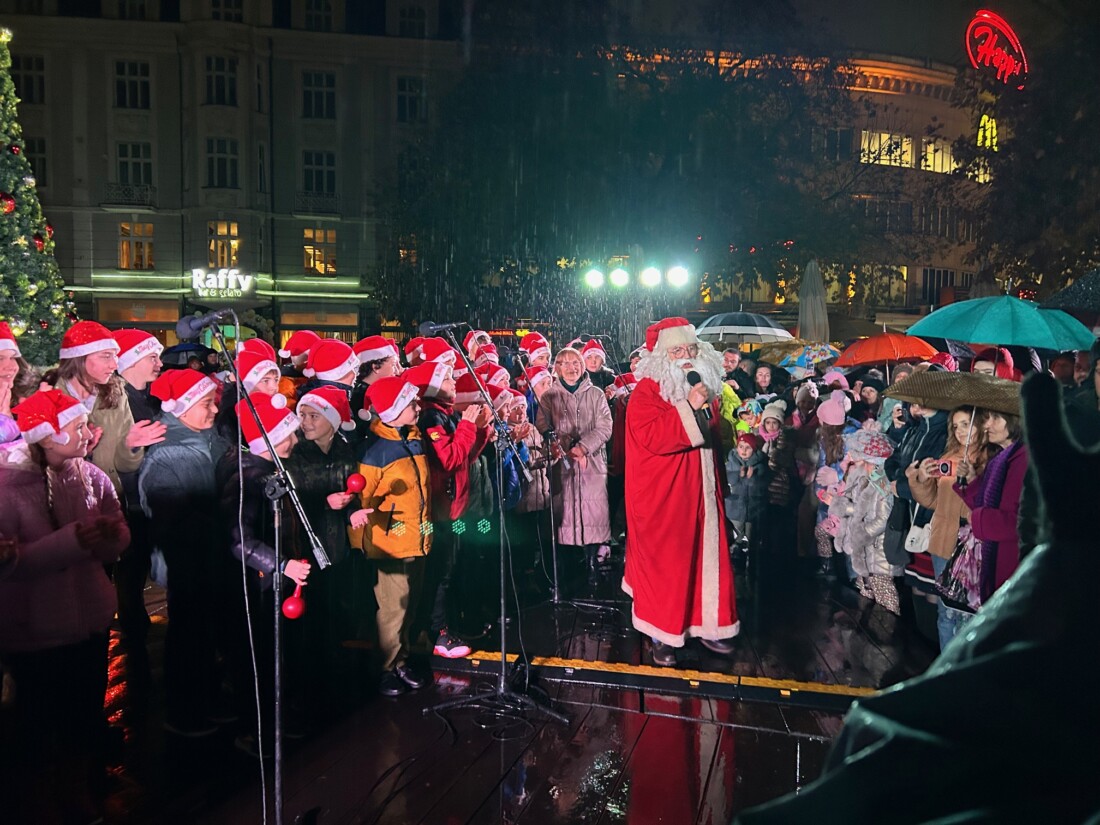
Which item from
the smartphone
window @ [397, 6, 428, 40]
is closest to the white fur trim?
the smartphone

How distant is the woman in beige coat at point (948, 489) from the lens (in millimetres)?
5516

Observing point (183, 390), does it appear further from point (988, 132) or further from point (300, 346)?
point (988, 132)

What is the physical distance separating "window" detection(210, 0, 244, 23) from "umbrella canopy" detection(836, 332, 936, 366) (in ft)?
123

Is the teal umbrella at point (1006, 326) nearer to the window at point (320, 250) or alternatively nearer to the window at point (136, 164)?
the window at point (320, 250)

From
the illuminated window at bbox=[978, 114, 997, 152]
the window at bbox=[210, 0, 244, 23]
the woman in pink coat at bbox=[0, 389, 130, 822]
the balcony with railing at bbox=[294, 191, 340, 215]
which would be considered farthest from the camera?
the balcony with railing at bbox=[294, 191, 340, 215]

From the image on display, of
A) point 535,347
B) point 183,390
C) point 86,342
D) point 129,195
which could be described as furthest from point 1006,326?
point 129,195

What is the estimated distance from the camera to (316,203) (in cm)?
4147

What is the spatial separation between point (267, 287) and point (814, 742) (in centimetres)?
3902

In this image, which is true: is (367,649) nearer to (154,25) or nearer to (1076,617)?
(1076,617)

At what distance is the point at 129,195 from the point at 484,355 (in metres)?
36.8

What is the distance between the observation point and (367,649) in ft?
21.4

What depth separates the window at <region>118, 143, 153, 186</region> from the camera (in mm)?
40250

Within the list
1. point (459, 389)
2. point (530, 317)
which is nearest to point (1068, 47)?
point (459, 389)

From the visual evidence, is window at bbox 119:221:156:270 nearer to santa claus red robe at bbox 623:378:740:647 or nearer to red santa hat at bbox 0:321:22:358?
red santa hat at bbox 0:321:22:358
